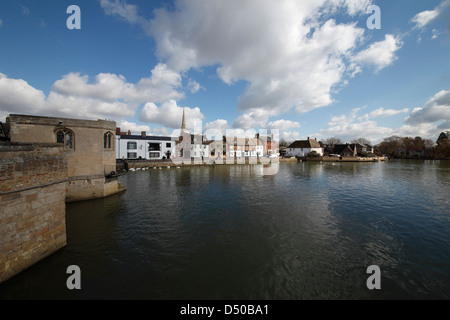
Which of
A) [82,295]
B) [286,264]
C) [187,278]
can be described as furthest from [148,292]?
[286,264]

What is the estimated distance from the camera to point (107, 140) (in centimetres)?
1661

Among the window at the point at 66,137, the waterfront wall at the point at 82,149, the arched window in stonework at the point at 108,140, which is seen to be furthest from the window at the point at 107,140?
the window at the point at 66,137

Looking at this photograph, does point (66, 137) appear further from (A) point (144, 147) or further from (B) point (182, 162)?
(A) point (144, 147)

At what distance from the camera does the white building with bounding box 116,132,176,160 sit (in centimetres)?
4556

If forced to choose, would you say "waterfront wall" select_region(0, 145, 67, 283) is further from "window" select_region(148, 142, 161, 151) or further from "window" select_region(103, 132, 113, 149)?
"window" select_region(148, 142, 161, 151)

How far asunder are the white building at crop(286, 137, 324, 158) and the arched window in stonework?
81.3m

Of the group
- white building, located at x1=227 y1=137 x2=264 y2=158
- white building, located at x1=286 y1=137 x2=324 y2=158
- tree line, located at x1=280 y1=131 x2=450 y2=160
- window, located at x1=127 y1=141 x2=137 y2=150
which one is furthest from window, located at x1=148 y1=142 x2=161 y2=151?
tree line, located at x1=280 y1=131 x2=450 y2=160

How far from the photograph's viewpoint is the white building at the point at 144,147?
45.6 metres

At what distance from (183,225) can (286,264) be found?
21.9ft

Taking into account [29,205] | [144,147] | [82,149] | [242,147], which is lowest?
[29,205]

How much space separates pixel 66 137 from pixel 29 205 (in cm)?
1006

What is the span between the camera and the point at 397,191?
67.6ft

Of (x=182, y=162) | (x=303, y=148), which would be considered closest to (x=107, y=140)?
(x=182, y=162)

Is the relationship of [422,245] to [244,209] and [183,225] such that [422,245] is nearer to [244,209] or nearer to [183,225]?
[244,209]
